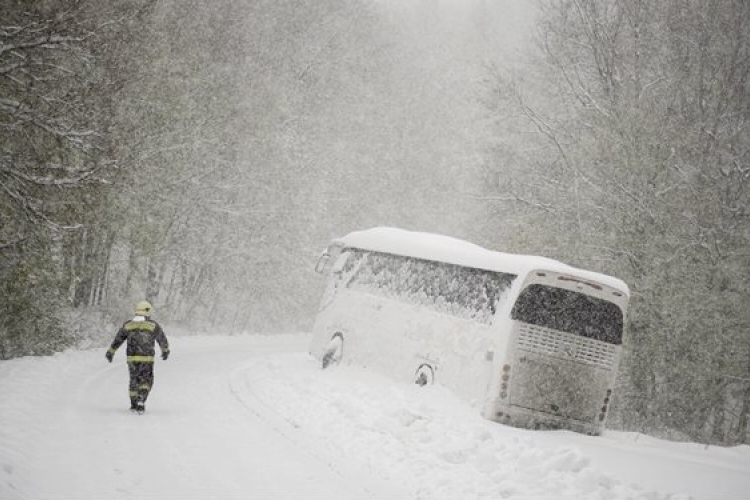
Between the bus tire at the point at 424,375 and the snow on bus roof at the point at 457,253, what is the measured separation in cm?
226

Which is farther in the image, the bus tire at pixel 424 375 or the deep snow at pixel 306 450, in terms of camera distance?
the bus tire at pixel 424 375

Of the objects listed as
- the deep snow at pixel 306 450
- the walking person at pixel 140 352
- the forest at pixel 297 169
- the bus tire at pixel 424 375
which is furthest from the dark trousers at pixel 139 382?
the bus tire at pixel 424 375

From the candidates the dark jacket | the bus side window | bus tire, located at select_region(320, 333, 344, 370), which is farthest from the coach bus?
the dark jacket

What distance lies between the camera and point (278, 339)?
29484 millimetres

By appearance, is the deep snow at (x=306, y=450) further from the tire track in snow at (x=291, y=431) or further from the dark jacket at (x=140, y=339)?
→ the dark jacket at (x=140, y=339)

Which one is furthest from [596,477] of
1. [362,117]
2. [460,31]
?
[460,31]

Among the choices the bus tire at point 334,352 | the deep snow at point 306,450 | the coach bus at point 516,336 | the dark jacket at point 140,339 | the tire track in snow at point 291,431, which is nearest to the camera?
the deep snow at point 306,450

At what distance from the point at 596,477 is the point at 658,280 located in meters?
11.1

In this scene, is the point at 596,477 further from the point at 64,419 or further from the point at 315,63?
the point at 315,63

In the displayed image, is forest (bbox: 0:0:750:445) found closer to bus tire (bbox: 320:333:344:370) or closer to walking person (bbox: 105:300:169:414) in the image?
walking person (bbox: 105:300:169:414)

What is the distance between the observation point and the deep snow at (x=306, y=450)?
7.08 meters

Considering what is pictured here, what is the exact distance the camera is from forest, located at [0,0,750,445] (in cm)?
1391

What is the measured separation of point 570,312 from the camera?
11453 millimetres

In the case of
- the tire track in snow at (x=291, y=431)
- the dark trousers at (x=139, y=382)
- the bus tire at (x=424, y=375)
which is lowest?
the tire track in snow at (x=291, y=431)
